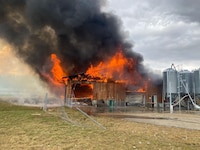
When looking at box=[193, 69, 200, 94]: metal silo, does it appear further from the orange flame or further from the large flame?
the orange flame

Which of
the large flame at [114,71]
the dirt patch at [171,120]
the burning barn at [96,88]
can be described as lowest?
the dirt patch at [171,120]

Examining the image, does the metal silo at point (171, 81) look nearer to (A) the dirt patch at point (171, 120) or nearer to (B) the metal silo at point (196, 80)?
(B) the metal silo at point (196, 80)

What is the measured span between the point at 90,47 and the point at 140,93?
13.2 meters

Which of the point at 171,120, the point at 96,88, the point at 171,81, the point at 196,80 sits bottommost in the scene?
the point at 171,120

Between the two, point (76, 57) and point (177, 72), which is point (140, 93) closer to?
point (177, 72)

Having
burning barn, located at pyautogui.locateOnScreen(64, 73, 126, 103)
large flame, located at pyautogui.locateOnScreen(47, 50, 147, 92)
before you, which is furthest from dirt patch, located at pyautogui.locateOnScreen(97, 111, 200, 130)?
large flame, located at pyautogui.locateOnScreen(47, 50, 147, 92)

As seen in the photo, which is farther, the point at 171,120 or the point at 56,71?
the point at 56,71

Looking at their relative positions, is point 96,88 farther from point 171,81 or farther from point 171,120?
point 171,120

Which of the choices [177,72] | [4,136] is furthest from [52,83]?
[4,136]

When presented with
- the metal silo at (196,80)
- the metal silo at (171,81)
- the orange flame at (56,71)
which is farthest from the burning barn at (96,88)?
the metal silo at (196,80)

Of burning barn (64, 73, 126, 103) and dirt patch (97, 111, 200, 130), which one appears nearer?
dirt patch (97, 111, 200, 130)

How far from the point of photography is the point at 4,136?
8.17m

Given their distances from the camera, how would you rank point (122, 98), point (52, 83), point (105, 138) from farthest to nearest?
point (52, 83) → point (122, 98) → point (105, 138)

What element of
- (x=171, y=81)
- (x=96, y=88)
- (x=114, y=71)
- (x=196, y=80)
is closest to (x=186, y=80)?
(x=196, y=80)
